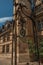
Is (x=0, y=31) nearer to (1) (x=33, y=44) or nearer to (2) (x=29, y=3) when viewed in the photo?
(2) (x=29, y=3)

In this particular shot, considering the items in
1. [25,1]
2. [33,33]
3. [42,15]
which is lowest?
[33,33]

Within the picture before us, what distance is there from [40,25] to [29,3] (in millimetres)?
1152

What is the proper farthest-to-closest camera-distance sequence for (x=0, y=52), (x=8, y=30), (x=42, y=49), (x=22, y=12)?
(x=0, y=52) < (x=8, y=30) < (x=22, y=12) < (x=42, y=49)

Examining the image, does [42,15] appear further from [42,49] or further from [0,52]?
[0,52]

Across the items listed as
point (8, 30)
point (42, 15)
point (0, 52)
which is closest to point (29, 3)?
point (42, 15)

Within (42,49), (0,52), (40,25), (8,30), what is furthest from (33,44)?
(0,52)

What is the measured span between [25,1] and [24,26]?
112 centimetres

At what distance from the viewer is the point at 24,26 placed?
34.7ft

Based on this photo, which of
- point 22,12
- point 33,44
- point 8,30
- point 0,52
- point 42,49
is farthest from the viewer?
point 0,52

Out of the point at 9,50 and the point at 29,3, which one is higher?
the point at 29,3

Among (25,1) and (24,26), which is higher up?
(25,1)

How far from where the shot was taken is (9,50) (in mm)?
Result: 11297

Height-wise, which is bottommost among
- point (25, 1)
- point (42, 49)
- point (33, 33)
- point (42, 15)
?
point (42, 49)

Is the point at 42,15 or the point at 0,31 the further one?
the point at 0,31
